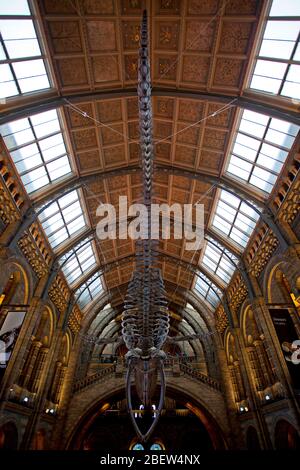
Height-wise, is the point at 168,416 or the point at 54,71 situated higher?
the point at 54,71

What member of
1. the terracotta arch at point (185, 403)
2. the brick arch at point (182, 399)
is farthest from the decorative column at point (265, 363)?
the terracotta arch at point (185, 403)

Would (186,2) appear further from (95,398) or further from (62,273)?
(95,398)

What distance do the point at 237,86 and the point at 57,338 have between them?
18383 mm

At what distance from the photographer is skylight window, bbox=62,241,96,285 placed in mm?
18953

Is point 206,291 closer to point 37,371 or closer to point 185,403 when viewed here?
point 185,403

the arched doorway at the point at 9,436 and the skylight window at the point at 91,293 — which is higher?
the skylight window at the point at 91,293

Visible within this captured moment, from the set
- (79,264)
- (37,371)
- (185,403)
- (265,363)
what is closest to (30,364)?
(37,371)

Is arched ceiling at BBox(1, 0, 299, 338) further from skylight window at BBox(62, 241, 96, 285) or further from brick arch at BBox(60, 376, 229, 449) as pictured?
brick arch at BBox(60, 376, 229, 449)

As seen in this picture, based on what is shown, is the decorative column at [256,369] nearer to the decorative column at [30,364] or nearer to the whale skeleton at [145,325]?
the whale skeleton at [145,325]

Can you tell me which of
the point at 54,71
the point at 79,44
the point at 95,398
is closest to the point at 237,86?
the point at 79,44

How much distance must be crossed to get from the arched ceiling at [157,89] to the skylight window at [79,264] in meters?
2.41

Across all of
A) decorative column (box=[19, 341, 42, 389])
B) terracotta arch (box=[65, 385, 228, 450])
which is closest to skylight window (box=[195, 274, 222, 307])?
terracotta arch (box=[65, 385, 228, 450])

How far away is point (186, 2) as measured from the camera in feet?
29.8

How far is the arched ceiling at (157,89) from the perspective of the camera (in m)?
9.22
